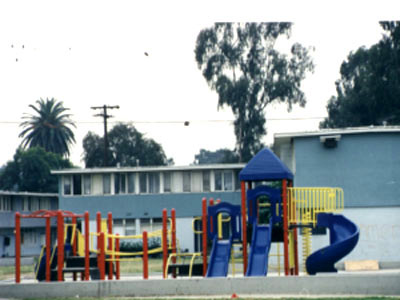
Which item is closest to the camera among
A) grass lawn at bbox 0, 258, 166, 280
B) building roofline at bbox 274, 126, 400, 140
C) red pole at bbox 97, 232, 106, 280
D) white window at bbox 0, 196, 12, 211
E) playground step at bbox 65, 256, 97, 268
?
red pole at bbox 97, 232, 106, 280

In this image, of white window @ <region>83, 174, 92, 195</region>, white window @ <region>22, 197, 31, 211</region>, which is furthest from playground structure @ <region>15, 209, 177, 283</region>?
white window @ <region>22, 197, 31, 211</region>

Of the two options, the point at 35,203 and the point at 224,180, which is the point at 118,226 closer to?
the point at 224,180

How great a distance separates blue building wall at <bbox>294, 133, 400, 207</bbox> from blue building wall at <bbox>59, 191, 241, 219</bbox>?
52.7 feet

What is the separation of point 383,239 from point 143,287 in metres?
16.6

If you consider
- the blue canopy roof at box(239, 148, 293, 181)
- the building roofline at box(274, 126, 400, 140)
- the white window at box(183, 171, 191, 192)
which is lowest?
the blue canopy roof at box(239, 148, 293, 181)

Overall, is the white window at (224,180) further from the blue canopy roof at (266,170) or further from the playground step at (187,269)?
the blue canopy roof at (266,170)

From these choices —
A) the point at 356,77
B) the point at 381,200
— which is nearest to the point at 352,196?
the point at 381,200

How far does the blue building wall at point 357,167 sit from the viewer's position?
33.9 metres

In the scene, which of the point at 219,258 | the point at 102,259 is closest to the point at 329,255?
the point at 219,258

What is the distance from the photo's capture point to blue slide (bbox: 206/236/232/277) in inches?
841

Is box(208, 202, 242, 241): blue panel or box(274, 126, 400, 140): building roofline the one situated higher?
box(274, 126, 400, 140): building roofline

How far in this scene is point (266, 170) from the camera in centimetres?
2195

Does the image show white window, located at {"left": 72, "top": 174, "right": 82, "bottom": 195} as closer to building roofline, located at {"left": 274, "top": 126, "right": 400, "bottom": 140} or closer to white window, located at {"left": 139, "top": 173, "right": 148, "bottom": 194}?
white window, located at {"left": 139, "top": 173, "right": 148, "bottom": 194}

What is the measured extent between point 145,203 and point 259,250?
2923cm
